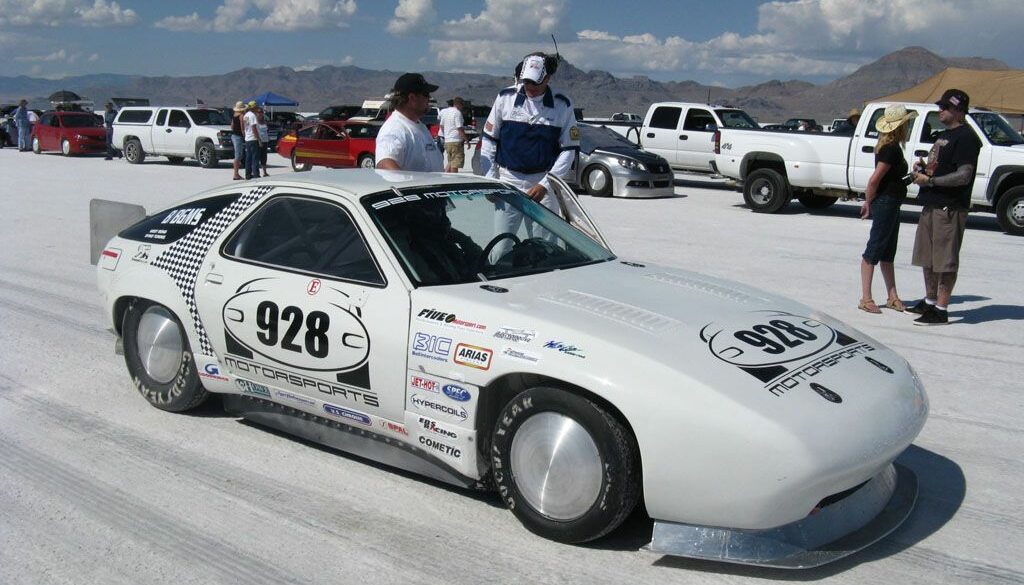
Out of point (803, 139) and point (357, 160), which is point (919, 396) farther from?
point (357, 160)

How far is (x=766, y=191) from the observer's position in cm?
1606

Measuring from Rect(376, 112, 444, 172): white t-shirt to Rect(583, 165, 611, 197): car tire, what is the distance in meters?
11.7

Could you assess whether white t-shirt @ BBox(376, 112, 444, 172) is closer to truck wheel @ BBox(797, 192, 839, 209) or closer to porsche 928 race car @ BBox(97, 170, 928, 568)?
porsche 928 race car @ BBox(97, 170, 928, 568)

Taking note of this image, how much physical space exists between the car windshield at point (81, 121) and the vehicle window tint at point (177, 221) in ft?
92.2

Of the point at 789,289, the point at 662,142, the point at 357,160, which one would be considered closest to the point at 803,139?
the point at 662,142

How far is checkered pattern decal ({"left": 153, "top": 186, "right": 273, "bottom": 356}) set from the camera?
4.89 meters

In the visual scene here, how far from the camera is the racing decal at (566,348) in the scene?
11.8 feet

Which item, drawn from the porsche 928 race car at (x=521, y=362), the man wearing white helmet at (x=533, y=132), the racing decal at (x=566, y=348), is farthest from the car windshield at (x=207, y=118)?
the racing decal at (x=566, y=348)

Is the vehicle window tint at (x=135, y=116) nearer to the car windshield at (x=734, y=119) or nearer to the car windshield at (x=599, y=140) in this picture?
the car windshield at (x=599, y=140)

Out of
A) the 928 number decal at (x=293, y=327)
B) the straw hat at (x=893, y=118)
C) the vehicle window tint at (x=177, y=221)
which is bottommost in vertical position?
the 928 number decal at (x=293, y=327)

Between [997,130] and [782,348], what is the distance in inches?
499

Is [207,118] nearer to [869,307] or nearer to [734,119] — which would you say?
[734,119]

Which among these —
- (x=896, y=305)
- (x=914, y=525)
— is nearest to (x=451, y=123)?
(x=896, y=305)

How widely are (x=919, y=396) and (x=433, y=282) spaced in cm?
218
